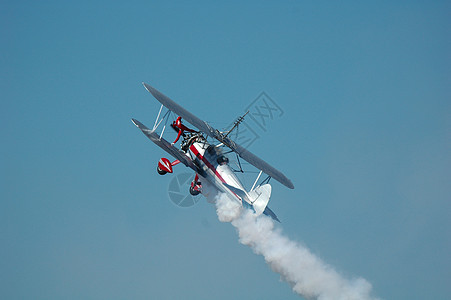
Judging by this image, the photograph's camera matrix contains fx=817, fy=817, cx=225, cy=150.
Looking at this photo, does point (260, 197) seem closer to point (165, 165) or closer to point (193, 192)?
point (193, 192)

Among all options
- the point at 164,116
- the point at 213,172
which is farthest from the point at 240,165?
the point at 164,116

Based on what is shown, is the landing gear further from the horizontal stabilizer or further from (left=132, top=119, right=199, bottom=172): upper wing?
the horizontal stabilizer

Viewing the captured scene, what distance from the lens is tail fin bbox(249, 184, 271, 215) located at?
45375 millimetres

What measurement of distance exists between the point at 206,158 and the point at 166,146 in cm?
239

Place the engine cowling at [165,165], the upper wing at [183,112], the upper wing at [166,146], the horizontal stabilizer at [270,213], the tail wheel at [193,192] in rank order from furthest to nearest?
the tail wheel at [193,192]
the horizontal stabilizer at [270,213]
the engine cowling at [165,165]
the upper wing at [166,146]
the upper wing at [183,112]

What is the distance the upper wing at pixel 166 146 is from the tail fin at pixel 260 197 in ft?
12.6

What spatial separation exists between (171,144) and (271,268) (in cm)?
916

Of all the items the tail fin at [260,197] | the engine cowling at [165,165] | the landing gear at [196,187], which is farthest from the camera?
the landing gear at [196,187]

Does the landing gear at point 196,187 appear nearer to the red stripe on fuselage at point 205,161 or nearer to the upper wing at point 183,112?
the red stripe on fuselage at point 205,161

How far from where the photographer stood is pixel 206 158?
154 feet

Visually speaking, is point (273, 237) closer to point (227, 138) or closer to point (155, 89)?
point (227, 138)

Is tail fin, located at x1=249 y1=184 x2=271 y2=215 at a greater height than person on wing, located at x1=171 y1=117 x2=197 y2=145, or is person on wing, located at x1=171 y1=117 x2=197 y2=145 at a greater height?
person on wing, located at x1=171 y1=117 x2=197 y2=145

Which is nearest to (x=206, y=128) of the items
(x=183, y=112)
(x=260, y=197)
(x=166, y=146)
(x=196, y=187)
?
(x=183, y=112)

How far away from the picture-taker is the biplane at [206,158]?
150 feet
